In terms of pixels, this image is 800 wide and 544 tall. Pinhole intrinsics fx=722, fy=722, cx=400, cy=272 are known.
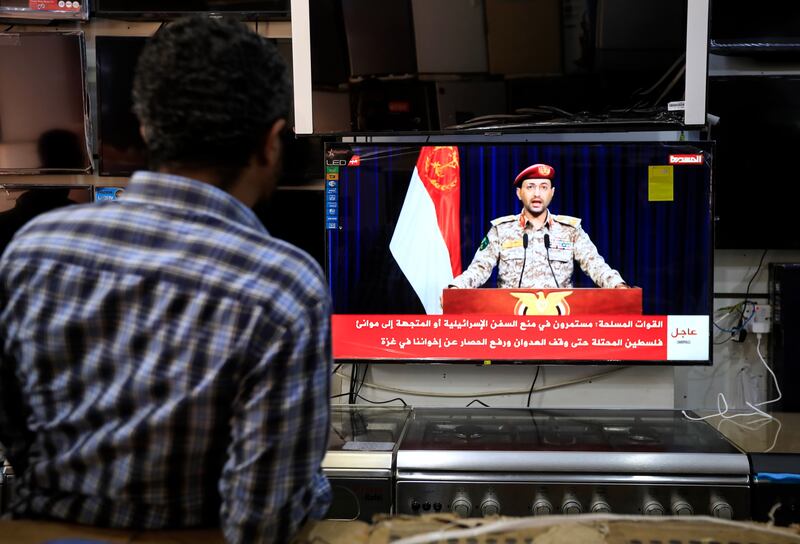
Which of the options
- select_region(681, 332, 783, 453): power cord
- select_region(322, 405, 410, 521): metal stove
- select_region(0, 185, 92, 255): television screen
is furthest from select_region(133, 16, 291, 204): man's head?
select_region(681, 332, 783, 453): power cord

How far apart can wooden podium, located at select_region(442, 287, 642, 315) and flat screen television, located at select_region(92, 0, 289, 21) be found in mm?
1118

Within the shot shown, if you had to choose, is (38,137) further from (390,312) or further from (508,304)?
(508,304)

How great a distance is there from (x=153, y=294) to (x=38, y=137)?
1.98 m

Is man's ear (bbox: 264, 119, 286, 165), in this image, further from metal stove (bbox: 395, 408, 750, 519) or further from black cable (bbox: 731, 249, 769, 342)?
black cable (bbox: 731, 249, 769, 342)

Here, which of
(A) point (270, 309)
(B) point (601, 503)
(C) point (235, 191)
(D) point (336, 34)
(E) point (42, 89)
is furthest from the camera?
(E) point (42, 89)

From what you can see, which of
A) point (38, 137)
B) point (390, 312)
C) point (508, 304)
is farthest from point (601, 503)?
point (38, 137)

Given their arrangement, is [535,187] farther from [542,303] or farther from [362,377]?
[362,377]

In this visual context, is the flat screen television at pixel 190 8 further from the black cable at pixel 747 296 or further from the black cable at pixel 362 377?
the black cable at pixel 747 296

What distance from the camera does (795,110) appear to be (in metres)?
2.37

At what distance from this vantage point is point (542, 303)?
2305 millimetres

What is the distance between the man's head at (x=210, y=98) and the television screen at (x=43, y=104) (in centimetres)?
178

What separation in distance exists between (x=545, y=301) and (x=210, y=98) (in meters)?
1.61

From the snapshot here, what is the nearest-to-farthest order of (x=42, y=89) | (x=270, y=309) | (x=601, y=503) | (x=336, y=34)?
(x=270, y=309), (x=601, y=503), (x=336, y=34), (x=42, y=89)

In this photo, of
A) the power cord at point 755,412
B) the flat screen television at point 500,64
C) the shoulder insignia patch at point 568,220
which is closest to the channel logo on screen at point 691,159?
the flat screen television at point 500,64
